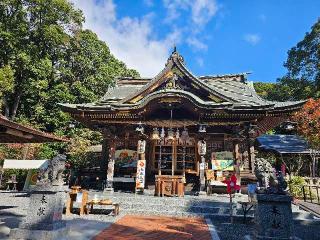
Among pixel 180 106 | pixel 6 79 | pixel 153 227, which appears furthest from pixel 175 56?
pixel 6 79

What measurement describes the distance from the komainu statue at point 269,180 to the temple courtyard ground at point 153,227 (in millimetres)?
1644

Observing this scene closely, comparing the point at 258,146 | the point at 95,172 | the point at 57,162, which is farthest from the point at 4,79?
the point at 258,146

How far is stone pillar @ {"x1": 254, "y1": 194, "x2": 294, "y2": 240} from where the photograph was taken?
5.42m

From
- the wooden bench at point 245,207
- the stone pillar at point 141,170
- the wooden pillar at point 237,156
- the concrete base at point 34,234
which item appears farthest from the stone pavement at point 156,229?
the wooden pillar at point 237,156

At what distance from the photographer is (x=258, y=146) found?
979 inches

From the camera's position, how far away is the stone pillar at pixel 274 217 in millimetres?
5422

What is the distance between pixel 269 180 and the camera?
5.81 meters

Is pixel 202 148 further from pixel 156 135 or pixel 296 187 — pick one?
pixel 296 187

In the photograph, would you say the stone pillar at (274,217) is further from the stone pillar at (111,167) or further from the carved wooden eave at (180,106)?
the stone pillar at (111,167)

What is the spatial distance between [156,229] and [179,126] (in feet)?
24.1

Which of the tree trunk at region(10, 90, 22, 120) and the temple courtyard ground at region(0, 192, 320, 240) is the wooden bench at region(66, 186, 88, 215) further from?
the tree trunk at region(10, 90, 22, 120)

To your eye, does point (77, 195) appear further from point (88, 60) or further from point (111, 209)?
point (88, 60)

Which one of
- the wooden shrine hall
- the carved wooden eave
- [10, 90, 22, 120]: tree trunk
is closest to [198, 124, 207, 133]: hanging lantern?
the wooden shrine hall

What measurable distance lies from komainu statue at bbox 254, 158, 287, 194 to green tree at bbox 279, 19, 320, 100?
26.2m
